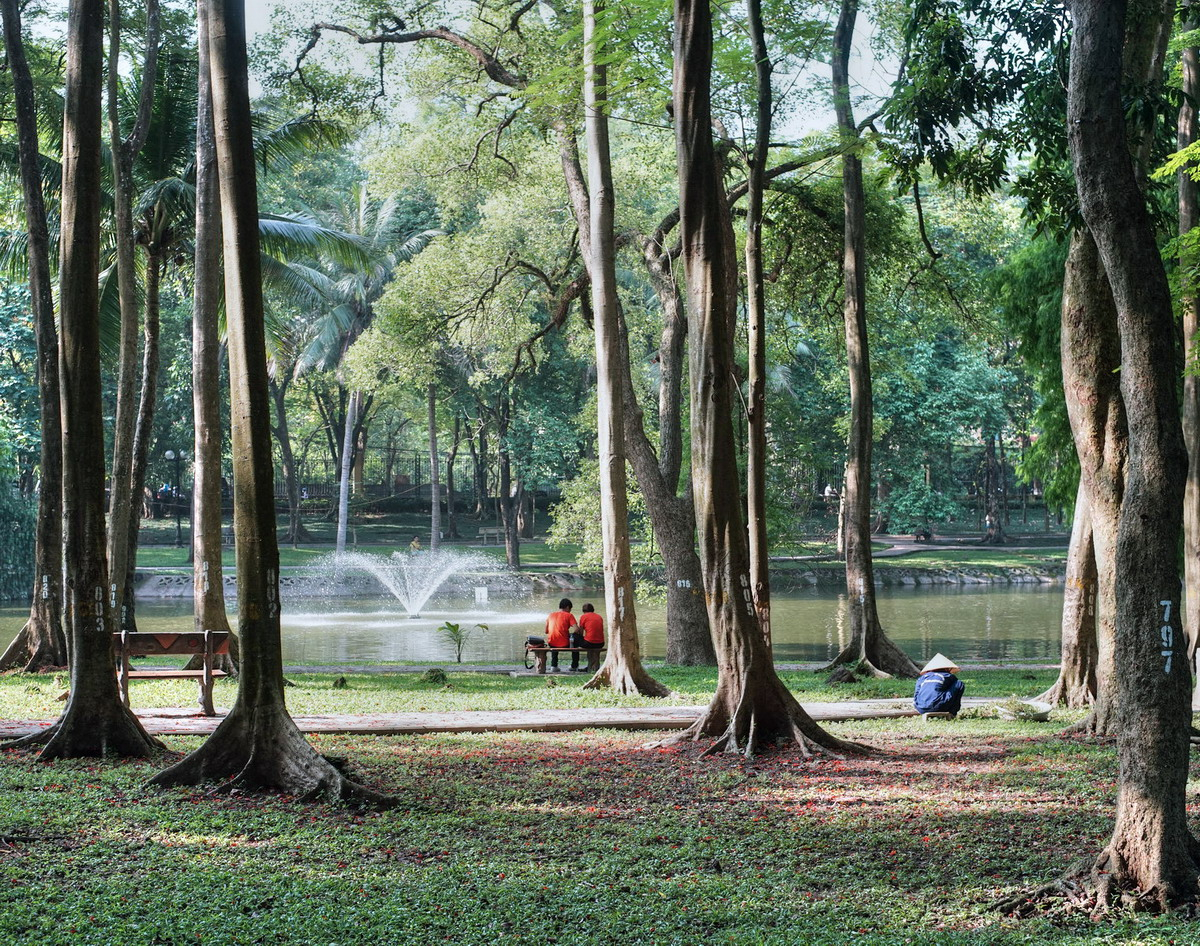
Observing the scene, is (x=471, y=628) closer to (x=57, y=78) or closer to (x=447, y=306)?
(x=447, y=306)

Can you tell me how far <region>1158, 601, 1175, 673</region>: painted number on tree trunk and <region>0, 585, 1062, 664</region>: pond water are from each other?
654 inches

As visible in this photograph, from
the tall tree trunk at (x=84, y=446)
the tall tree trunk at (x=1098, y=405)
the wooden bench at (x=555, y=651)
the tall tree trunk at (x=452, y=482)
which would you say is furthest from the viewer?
the tall tree trunk at (x=452, y=482)

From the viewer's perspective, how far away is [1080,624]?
12453 mm

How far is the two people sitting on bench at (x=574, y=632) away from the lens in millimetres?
18422

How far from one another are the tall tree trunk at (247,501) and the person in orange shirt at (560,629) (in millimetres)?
9877

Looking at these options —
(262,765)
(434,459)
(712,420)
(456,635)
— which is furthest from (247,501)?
(434,459)

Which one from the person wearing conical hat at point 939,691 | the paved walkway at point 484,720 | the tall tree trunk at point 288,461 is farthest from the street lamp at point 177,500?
the person wearing conical hat at point 939,691

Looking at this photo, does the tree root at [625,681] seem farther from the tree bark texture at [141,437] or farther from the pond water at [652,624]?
the pond water at [652,624]

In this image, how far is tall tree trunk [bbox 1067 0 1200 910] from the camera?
5629 mm

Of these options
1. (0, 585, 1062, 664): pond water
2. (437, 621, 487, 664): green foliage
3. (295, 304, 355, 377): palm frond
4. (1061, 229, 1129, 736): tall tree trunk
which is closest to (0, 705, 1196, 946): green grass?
(1061, 229, 1129, 736): tall tree trunk

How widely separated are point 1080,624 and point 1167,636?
23.6ft

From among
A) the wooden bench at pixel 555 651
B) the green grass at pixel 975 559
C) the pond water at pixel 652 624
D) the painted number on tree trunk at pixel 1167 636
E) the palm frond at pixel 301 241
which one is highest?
the palm frond at pixel 301 241

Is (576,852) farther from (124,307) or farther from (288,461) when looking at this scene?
(288,461)

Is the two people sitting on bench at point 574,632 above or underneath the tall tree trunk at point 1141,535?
underneath
